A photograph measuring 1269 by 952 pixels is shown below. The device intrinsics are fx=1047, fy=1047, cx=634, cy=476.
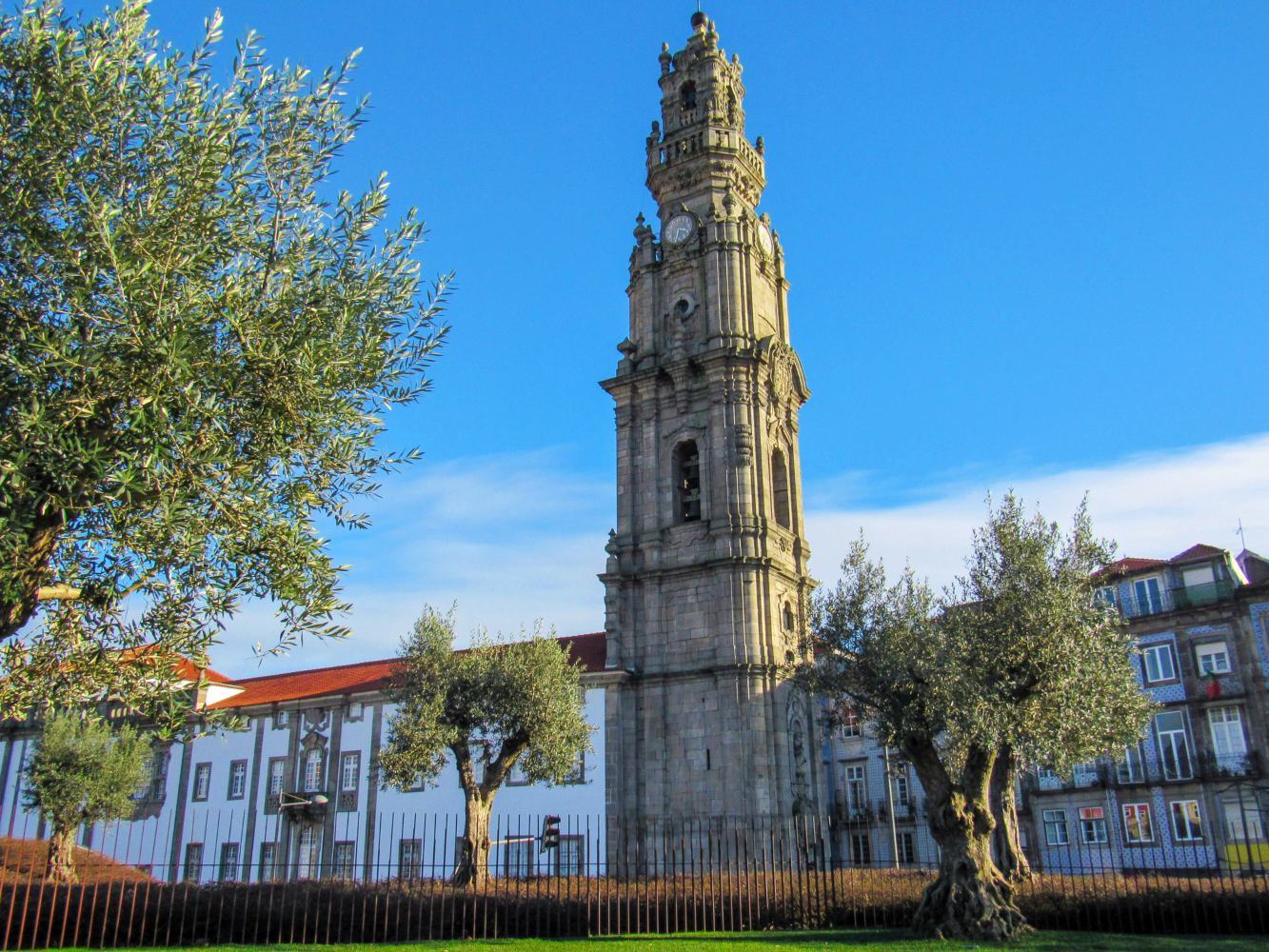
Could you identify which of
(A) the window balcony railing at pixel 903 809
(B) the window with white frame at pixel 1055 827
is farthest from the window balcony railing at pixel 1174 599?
(A) the window balcony railing at pixel 903 809

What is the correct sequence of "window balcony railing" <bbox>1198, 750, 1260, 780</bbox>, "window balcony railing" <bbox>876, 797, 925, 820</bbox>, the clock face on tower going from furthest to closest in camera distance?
1. the clock face on tower
2. "window balcony railing" <bbox>876, 797, 925, 820</bbox>
3. "window balcony railing" <bbox>1198, 750, 1260, 780</bbox>

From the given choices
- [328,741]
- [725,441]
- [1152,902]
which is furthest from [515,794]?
[1152,902]

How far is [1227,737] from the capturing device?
112ft

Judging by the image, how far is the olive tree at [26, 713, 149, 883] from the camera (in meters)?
35.4

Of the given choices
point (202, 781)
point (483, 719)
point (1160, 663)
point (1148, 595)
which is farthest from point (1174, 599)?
point (202, 781)

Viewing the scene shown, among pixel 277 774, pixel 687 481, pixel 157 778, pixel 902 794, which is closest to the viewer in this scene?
pixel 687 481

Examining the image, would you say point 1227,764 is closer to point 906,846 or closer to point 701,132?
point 906,846

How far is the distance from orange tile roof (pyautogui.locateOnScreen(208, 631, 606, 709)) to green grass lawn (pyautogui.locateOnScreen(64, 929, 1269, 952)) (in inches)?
715

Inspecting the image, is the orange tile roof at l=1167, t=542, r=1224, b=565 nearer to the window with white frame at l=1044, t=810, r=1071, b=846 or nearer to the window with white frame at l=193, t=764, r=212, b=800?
the window with white frame at l=1044, t=810, r=1071, b=846

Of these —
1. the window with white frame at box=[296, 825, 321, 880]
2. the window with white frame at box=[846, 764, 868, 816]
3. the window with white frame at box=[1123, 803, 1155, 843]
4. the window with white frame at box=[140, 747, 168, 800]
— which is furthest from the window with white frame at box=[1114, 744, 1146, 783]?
the window with white frame at box=[140, 747, 168, 800]

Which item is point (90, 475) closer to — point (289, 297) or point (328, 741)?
point (289, 297)

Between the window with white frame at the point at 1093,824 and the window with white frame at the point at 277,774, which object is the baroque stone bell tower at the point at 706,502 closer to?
the window with white frame at the point at 1093,824

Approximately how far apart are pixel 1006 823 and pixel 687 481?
1682 cm

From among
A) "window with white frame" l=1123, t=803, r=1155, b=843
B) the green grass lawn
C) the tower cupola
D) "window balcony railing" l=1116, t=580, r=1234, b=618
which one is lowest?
the green grass lawn
